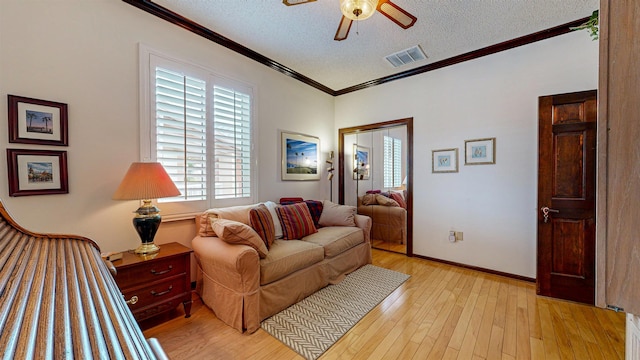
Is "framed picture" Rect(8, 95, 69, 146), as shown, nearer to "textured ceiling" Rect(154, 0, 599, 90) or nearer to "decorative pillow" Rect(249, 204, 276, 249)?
"textured ceiling" Rect(154, 0, 599, 90)

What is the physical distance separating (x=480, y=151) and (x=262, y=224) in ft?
9.06

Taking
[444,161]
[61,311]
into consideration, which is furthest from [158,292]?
[444,161]

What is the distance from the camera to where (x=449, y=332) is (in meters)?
1.88

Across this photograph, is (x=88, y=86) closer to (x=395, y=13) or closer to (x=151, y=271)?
(x=151, y=271)

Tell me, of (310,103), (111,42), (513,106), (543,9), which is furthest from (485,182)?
(111,42)

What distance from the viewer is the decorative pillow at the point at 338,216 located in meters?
3.23

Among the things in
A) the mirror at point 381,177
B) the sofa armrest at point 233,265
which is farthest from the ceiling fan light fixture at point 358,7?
the mirror at point 381,177

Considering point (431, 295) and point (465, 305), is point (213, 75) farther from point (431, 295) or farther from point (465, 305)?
point (465, 305)

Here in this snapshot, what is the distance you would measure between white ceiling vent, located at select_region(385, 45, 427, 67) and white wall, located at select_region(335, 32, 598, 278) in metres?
0.36

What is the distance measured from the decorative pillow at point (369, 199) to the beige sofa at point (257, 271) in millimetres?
1367

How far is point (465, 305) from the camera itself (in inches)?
88.8

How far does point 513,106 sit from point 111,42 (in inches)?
161

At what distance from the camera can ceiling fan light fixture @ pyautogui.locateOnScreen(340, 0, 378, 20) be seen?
171 cm

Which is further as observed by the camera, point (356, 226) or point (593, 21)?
point (356, 226)
